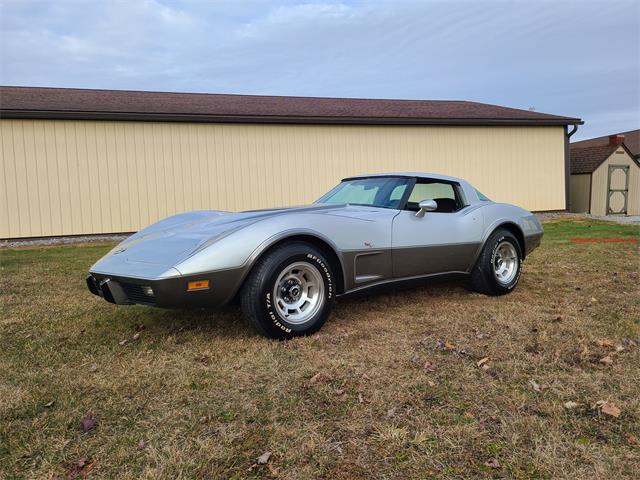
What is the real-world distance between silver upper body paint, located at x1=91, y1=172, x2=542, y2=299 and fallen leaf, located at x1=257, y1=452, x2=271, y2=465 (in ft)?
4.71

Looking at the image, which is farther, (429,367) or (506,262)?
(506,262)

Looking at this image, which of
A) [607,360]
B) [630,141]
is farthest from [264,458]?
[630,141]

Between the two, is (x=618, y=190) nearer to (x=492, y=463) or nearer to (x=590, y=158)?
(x=590, y=158)

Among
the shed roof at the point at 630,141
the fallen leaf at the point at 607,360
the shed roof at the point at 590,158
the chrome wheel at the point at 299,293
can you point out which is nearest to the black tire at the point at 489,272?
the fallen leaf at the point at 607,360

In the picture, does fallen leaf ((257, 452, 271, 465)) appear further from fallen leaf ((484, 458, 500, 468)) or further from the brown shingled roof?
the brown shingled roof

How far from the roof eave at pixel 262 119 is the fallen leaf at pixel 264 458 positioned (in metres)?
12.2

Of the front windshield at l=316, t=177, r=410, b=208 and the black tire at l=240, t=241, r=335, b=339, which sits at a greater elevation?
the front windshield at l=316, t=177, r=410, b=208

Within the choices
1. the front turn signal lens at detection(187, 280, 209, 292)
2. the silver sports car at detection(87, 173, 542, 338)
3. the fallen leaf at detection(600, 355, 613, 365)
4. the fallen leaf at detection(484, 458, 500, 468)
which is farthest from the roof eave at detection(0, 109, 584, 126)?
the fallen leaf at detection(484, 458, 500, 468)

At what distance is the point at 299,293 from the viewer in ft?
12.2

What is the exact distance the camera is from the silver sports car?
10.8 ft

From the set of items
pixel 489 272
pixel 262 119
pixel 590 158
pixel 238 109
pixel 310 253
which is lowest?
pixel 489 272

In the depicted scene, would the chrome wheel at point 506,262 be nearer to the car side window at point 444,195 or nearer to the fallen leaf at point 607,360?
the car side window at point 444,195

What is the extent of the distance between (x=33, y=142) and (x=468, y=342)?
12321 millimetres

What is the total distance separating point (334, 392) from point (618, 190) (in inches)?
855
